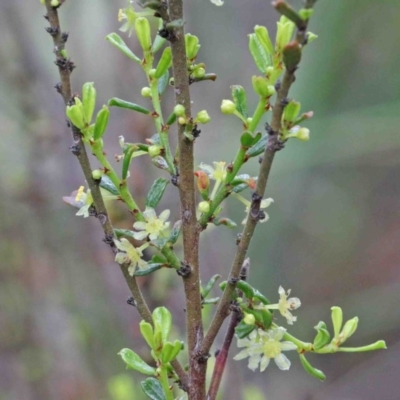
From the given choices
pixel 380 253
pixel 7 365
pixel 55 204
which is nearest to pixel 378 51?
pixel 380 253

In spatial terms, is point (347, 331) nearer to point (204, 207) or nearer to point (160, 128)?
point (204, 207)

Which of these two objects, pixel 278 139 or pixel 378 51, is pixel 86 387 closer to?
pixel 278 139

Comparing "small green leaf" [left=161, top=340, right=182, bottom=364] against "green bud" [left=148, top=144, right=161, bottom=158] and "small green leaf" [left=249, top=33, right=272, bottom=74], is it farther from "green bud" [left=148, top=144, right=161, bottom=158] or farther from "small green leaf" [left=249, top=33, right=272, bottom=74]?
"small green leaf" [left=249, top=33, right=272, bottom=74]

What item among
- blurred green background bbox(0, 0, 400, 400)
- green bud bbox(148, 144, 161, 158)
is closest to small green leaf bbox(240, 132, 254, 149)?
green bud bbox(148, 144, 161, 158)

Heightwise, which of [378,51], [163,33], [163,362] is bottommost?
[163,362]

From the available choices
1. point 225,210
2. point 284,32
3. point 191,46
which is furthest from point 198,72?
point 225,210

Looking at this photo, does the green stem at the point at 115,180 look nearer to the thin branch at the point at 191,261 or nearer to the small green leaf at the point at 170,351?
the thin branch at the point at 191,261

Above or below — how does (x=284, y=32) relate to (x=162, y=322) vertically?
above
